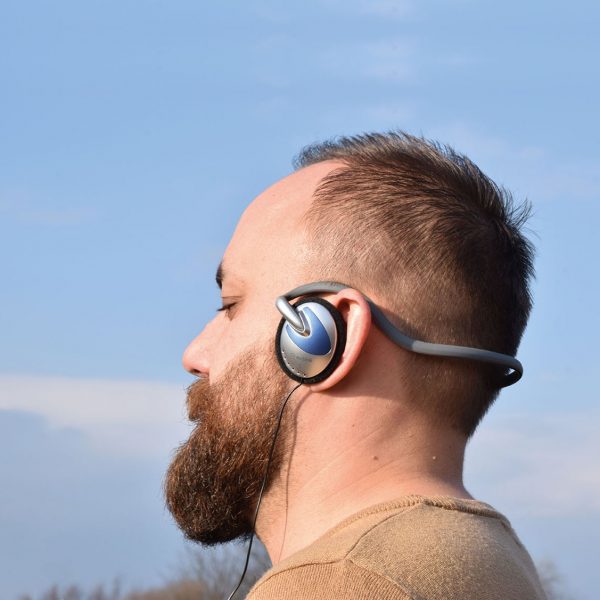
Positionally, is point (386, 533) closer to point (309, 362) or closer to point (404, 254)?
point (309, 362)

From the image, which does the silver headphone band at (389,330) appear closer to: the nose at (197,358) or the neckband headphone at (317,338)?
the neckband headphone at (317,338)

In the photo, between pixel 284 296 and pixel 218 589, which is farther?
pixel 218 589

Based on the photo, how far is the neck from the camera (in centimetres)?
289

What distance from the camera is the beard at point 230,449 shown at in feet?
9.97

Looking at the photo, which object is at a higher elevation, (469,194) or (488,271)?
(469,194)

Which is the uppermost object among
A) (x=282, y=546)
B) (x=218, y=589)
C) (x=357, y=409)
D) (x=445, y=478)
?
(x=357, y=409)

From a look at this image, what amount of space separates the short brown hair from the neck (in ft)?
0.35

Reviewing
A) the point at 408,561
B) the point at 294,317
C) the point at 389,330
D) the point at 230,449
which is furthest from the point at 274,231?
the point at 408,561

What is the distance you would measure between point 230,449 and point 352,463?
41cm

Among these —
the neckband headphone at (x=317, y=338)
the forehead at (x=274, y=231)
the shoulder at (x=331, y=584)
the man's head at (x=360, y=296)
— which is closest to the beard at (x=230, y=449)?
the man's head at (x=360, y=296)

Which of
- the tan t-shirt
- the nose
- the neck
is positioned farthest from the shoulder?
the nose

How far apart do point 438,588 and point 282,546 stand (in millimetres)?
792

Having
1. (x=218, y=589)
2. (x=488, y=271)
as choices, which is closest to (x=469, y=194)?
(x=488, y=271)

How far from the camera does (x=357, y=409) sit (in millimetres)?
2928
